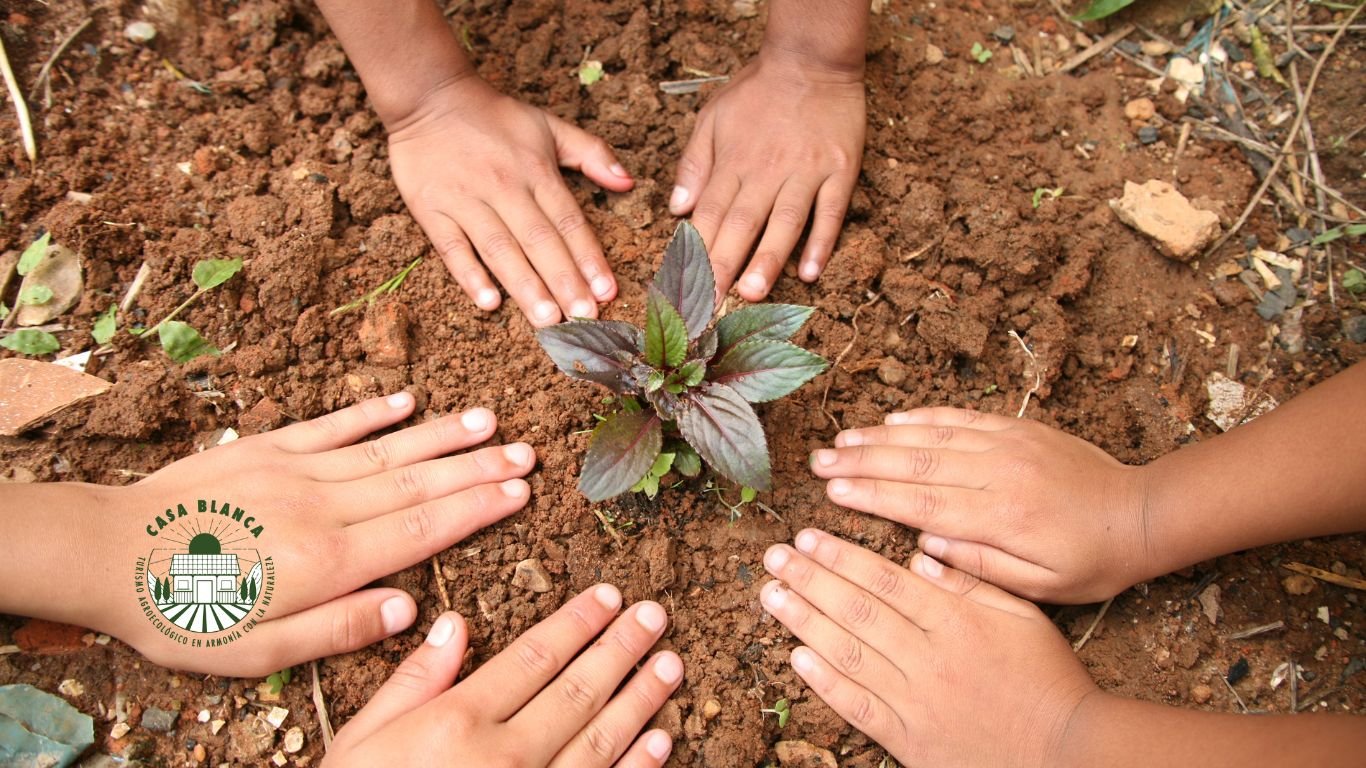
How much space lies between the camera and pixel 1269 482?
2.02 meters

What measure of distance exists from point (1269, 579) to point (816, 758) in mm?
1271

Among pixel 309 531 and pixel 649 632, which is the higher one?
pixel 309 531

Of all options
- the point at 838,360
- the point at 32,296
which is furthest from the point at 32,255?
the point at 838,360

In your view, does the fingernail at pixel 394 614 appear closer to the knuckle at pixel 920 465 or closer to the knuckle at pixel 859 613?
the knuckle at pixel 859 613

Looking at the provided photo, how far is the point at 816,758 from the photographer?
220 centimetres

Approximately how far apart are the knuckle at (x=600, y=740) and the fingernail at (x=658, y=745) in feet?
0.25

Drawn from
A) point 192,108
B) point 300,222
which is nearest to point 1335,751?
point 300,222

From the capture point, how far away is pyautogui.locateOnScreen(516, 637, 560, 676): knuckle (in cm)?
211

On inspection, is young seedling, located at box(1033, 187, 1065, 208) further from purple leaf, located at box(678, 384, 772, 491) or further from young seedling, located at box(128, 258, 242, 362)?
young seedling, located at box(128, 258, 242, 362)

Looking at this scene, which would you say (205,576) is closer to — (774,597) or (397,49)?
(774,597)

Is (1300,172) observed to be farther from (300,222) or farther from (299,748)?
(299,748)

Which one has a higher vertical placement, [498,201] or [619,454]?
[498,201]

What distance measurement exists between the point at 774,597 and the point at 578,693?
0.52 m

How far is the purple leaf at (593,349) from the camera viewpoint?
207 centimetres
